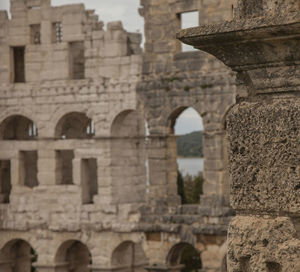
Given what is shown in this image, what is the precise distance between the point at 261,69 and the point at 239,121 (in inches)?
11.4

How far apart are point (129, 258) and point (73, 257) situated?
189 centimetres

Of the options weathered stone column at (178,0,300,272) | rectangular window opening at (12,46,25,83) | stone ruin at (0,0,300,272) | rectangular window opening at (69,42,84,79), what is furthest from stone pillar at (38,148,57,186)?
weathered stone column at (178,0,300,272)

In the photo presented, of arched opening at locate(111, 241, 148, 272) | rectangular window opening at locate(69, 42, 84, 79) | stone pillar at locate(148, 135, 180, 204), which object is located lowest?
arched opening at locate(111, 241, 148, 272)

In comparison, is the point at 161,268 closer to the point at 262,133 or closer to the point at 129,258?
the point at 129,258

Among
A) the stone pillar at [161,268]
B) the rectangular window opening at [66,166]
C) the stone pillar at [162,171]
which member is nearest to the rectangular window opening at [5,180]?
the rectangular window opening at [66,166]

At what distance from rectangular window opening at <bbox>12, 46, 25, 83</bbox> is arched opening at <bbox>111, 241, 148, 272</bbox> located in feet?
20.2

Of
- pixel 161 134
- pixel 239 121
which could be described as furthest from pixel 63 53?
pixel 239 121

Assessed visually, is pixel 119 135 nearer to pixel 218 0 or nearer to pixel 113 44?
pixel 113 44

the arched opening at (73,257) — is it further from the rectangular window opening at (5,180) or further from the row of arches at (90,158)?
the rectangular window opening at (5,180)

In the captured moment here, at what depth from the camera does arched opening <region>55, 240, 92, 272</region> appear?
1057 inches

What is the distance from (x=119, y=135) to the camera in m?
25.8

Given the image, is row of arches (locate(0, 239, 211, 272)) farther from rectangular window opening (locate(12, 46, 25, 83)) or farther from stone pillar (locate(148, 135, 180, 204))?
rectangular window opening (locate(12, 46, 25, 83))

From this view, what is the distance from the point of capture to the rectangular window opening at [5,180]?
2828cm

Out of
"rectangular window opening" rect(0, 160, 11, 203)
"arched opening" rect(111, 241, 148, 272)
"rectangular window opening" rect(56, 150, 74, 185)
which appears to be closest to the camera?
"arched opening" rect(111, 241, 148, 272)
